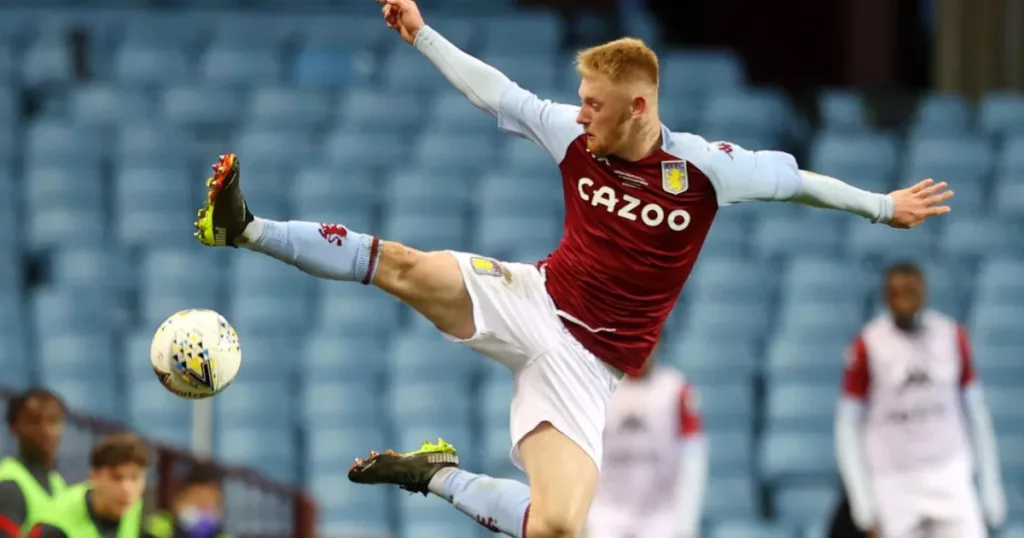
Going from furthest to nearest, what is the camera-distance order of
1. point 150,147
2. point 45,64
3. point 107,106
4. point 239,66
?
point 239,66 → point 45,64 → point 107,106 → point 150,147

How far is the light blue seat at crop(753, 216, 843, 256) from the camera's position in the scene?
11.2 m

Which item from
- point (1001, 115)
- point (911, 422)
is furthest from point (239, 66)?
point (911, 422)

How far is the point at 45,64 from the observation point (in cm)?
1140

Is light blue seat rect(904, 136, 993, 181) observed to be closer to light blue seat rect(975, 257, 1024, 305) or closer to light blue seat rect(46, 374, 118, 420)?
light blue seat rect(975, 257, 1024, 305)

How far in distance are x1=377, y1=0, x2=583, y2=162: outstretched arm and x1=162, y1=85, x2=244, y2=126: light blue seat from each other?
580cm

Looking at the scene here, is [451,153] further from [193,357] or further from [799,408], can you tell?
[193,357]

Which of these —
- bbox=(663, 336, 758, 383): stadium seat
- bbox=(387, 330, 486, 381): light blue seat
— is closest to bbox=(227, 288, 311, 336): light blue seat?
bbox=(387, 330, 486, 381): light blue seat

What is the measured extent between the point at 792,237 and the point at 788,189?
569 centimetres

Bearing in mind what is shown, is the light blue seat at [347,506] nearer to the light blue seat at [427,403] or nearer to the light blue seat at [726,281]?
the light blue seat at [427,403]

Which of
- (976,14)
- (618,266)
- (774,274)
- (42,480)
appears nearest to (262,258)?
(774,274)

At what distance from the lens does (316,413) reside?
32.4 feet

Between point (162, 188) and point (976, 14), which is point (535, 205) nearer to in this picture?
point (162, 188)

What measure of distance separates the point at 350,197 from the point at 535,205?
116cm

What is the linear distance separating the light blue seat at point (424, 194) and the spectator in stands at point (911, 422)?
3.41 meters
